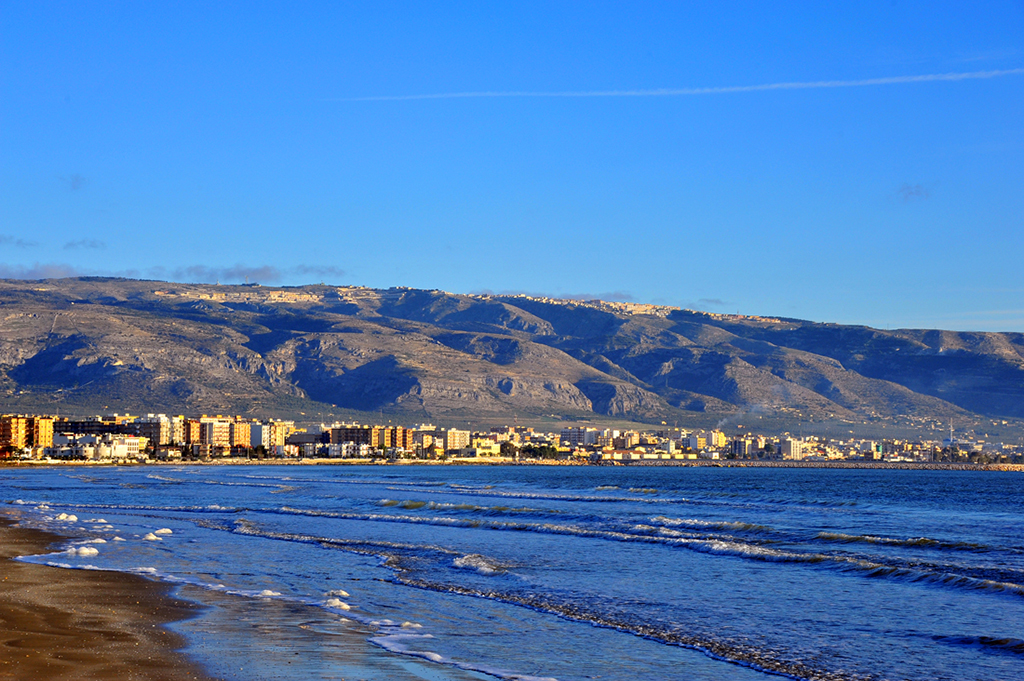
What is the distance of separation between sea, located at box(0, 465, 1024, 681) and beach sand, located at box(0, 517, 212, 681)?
2.18ft

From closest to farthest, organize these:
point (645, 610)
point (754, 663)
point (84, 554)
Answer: point (754, 663)
point (645, 610)
point (84, 554)

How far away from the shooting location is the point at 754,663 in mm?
18672

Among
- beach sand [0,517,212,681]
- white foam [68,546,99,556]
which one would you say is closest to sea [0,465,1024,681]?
white foam [68,546,99,556]

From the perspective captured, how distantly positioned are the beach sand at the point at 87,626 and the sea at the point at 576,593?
664 mm

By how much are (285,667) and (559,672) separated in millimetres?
4502

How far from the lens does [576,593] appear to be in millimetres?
26750

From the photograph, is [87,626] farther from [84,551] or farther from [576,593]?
[84,551]

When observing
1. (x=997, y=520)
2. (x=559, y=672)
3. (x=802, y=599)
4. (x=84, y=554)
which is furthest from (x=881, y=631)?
(x=997, y=520)

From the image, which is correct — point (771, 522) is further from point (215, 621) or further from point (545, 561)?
point (215, 621)

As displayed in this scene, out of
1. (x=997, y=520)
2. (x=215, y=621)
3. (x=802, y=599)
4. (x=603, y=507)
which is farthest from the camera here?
(x=603, y=507)

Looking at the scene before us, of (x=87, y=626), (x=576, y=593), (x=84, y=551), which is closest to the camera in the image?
(x=87, y=626)

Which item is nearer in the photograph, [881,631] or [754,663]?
[754,663]

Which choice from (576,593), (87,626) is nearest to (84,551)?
(87,626)

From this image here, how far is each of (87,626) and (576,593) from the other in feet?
39.1
